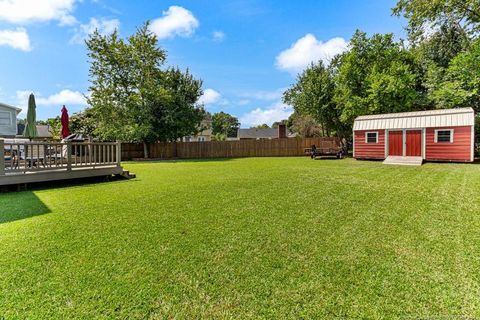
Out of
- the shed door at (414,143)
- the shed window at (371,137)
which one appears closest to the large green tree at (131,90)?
the shed window at (371,137)

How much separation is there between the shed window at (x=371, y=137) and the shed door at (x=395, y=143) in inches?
31.0

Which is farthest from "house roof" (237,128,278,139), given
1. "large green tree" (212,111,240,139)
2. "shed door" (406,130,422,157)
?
"shed door" (406,130,422,157)

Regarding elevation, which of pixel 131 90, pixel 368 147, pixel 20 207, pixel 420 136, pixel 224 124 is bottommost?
pixel 20 207

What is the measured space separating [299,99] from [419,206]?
1870 cm

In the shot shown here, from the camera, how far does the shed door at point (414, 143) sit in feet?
43.7

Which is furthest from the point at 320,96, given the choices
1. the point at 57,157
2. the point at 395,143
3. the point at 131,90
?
the point at 57,157

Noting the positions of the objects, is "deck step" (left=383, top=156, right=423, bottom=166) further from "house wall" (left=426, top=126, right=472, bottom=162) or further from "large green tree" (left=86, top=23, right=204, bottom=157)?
"large green tree" (left=86, top=23, right=204, bottom=157)

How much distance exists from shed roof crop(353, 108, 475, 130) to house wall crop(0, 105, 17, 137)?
21193 millimetres

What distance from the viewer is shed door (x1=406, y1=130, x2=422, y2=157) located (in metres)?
13.3

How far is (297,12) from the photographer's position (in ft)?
39.9

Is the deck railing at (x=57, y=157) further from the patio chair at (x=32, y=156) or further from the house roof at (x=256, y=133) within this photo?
the house roof at (x=256, y=133)

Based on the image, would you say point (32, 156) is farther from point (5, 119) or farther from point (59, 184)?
point (5, 119)

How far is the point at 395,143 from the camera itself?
14.2 m

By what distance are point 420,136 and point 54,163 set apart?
15776 millimetres
